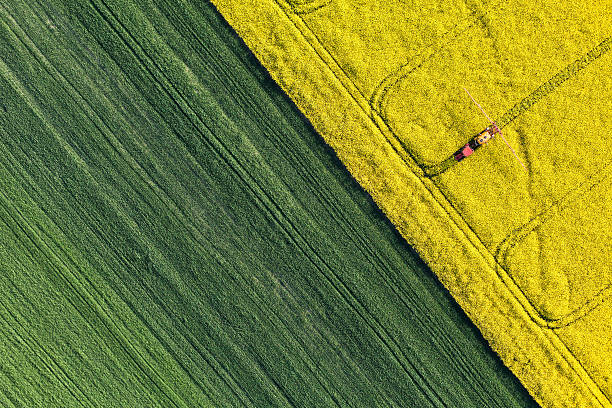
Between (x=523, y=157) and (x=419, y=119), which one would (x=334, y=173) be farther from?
(x=523, y=157)

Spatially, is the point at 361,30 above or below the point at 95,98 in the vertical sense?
below

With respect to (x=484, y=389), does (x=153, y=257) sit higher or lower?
higher

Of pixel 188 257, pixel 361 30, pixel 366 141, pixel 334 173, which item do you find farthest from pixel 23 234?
pixel 361 30

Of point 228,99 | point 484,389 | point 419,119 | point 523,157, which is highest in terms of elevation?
point 228,99

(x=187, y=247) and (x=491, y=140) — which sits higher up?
(x=187, y=247)

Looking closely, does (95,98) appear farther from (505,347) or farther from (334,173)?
(505,347)

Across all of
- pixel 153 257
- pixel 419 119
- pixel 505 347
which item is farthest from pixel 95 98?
pixel 505 347

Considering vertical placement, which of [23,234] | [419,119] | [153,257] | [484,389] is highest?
[23,234]
